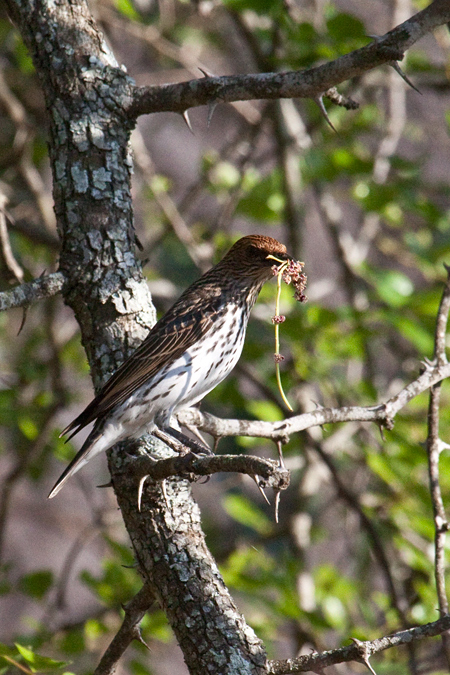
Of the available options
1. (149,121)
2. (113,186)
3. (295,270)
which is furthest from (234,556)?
(149,121)

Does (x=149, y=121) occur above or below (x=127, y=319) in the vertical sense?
above

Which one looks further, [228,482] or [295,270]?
[228,482]

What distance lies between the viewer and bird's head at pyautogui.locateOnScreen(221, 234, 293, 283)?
165 inches

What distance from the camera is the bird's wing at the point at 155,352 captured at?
10.6ft

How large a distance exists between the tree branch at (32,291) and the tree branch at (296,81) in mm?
864

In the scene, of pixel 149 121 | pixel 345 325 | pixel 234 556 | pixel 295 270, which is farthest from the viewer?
pixel 149 121

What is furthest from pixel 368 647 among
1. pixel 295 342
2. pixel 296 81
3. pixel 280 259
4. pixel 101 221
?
pixel 295 342

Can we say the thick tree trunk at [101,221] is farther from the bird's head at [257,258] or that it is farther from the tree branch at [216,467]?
the bird's head at [257,258]

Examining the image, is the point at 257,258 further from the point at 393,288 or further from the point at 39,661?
the point at 39,661

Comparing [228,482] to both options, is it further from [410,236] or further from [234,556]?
[410,236]

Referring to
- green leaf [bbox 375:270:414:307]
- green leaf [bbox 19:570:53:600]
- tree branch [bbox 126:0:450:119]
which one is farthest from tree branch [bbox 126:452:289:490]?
green leaf [bbox 19:570:53:600]

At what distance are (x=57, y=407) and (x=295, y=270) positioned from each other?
8.67ft

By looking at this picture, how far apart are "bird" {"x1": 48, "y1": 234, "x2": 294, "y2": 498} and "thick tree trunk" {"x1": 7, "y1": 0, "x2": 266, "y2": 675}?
7.1 inches

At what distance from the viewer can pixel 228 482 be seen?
6.88 m
